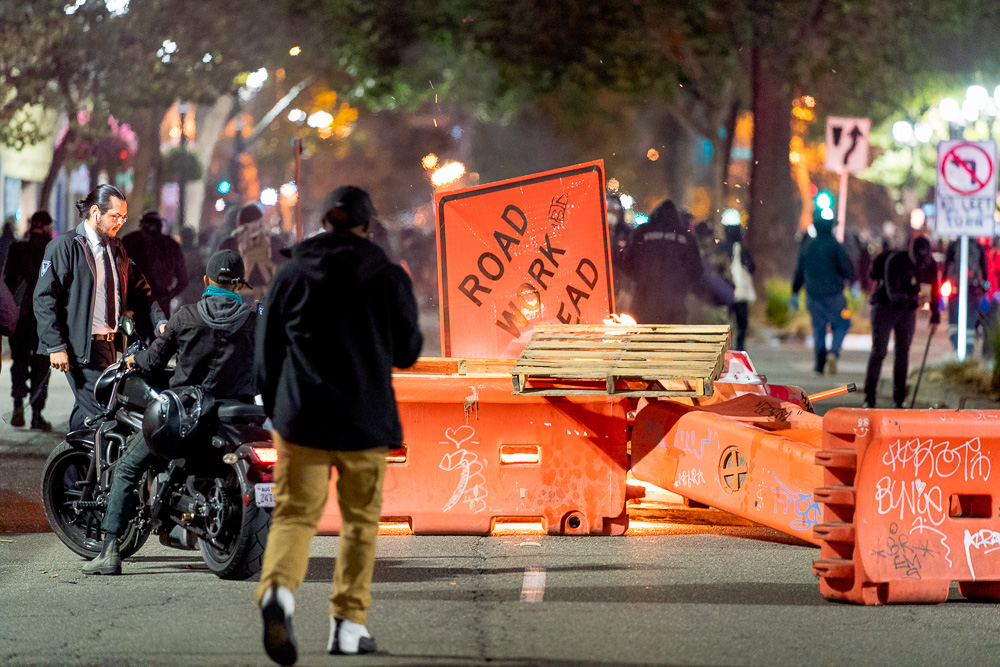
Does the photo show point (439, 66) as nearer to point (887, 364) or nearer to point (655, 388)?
point (887, 364)

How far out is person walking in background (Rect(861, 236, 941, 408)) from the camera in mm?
15820

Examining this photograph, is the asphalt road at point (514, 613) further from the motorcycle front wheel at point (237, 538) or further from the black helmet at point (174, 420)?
the black helmet at point (174, 420)

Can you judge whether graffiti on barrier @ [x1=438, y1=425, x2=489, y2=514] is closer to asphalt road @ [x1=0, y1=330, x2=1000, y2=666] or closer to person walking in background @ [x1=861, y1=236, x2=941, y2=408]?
asphalt road @ [x1=0, y1=330, x2=1000, y2=666]

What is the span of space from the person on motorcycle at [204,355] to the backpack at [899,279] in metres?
9.72

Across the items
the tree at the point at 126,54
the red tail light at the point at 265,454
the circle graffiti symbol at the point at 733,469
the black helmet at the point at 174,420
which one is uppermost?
the tree at the point at 126,54

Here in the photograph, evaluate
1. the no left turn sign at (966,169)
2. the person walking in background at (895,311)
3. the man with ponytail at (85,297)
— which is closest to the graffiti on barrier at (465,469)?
the man with ponytail at (85,297)

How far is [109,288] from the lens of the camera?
Answer: 8805 millimetres

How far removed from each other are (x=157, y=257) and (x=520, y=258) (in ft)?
15.1

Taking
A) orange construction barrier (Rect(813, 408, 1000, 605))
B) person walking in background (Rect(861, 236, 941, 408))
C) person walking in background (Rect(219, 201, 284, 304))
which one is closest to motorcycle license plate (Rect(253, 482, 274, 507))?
orange construction barrier (Rect(813, 408, 1000, 605))

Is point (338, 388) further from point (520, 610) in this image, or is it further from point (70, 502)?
point (70, 502)

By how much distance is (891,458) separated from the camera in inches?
277

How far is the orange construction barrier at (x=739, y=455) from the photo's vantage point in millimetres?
7773

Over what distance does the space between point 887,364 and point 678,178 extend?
36615mm

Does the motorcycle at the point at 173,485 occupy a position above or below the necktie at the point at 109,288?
below
